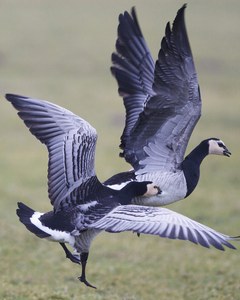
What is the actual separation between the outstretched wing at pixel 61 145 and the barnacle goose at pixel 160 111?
96cm

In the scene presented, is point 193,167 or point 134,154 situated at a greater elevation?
point 134,154

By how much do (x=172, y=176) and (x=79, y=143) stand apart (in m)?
1.89

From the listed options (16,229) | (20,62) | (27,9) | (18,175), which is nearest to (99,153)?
(18,175)

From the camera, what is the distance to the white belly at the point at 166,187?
10.4m

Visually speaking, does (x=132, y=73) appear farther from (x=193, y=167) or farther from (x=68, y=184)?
(x=68, y=184)

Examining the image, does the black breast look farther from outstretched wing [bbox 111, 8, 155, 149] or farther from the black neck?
outstretched wing [bbox 111, 8, 155, 149]

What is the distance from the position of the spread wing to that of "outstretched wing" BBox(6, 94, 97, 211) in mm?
1447

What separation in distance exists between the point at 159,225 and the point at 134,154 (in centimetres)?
314

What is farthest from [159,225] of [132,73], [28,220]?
[132,73]

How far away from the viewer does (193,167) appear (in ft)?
35.7

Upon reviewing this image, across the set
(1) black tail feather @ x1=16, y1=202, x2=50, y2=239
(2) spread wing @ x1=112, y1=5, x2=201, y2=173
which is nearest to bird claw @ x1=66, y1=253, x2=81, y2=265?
(1) black tail feather @ x1=16, y1=202, x2=50, y2=239

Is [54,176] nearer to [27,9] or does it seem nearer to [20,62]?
[20,62]

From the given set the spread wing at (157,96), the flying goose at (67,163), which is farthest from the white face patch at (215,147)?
the flying goose at (67,163)

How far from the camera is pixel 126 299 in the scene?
10.5 m
